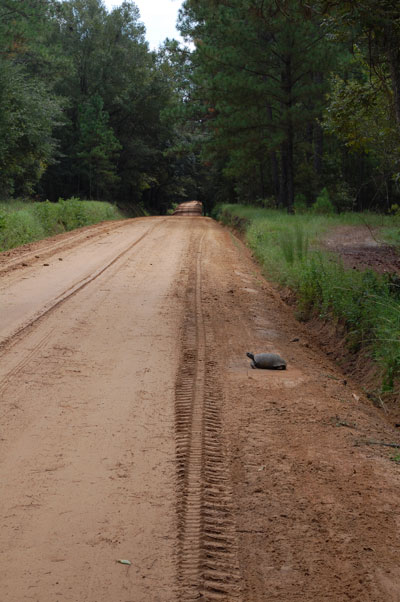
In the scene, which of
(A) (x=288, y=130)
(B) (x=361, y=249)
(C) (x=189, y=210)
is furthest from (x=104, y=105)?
(B) (x=361, y=249)

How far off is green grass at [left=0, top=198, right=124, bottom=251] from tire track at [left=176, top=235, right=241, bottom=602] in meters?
11.1

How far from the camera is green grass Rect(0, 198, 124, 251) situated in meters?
15.9

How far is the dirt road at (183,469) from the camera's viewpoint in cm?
270

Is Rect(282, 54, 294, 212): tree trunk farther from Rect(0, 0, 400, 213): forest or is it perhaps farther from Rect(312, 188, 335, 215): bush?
Rect(312, 188, 335, 215): bush

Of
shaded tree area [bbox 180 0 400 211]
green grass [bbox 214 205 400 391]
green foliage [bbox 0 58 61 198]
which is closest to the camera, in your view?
green grass [bbox 214 205 400 391]

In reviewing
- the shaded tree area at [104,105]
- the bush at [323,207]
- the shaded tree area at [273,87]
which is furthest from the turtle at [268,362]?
the shaded tree area at [104,105]

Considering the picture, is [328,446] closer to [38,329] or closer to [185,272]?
[38,329]

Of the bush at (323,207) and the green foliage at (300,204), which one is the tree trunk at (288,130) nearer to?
the green foliage at (300,204)

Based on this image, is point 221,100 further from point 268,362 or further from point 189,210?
point 189,210

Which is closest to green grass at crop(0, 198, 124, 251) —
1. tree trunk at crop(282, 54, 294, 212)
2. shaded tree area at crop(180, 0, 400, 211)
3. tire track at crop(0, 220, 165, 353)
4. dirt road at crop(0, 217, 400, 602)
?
tire track at crop(0, 220, 165, 353)

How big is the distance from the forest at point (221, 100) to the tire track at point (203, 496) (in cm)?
409

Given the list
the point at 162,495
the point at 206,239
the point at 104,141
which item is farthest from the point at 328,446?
the point at 104,141

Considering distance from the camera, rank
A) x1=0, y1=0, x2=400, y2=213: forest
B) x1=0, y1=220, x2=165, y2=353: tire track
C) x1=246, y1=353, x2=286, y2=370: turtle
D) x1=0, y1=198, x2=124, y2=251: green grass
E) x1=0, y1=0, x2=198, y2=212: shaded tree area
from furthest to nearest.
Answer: x1=0, y1=0, x2=198, y2=212: shaded tree area < x1=0, y1=198, x2=124, y2=251: green grass < x1=0, y1=0, x2=400, y2=213: forest < x1=0, y1=220, x2=165, y2=353: tire track < x1=246, y1=353, x2=286, y2=370: turtle

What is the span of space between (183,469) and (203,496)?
1.07 feet
